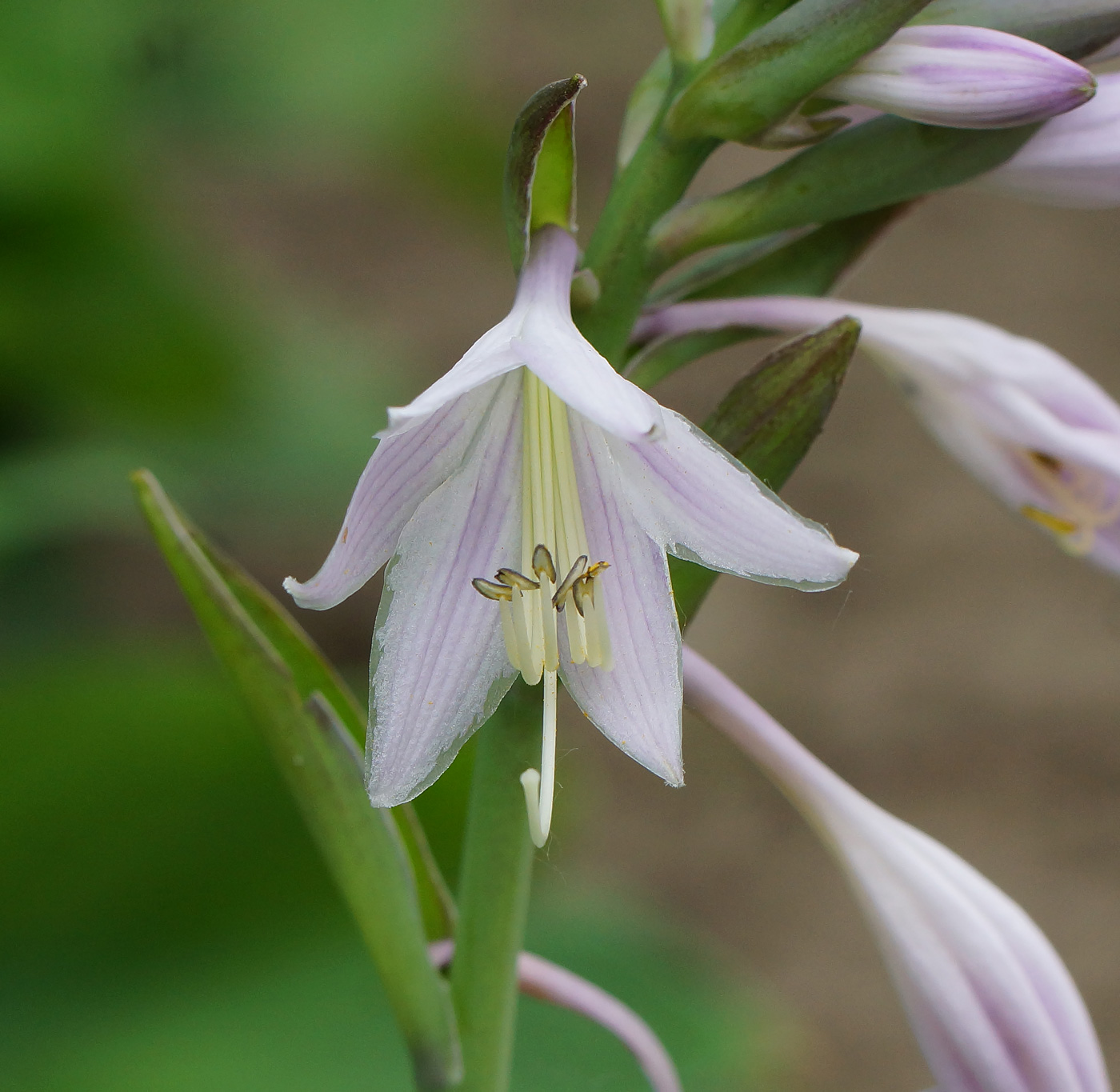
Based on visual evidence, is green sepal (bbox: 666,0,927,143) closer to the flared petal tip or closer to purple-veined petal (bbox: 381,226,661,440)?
purple-veined petal (bbox: 381,226,661,440)

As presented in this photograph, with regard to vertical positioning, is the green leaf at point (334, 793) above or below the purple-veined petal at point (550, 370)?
below

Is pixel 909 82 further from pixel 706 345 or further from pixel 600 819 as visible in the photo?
pixel 600 819

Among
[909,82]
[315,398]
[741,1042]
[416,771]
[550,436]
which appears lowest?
[741,1042]

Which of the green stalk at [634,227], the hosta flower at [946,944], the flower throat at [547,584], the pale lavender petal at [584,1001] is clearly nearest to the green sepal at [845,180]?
the green stalk at [634,227]

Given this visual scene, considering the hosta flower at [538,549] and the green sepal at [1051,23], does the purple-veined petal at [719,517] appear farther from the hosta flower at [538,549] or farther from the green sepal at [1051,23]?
the green sepal at [1051,23]

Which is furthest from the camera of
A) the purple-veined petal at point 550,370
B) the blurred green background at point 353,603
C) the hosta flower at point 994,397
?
the blurred green background at point 353,603

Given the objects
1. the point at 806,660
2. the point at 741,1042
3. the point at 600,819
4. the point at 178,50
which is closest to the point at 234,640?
the point at 741,1042

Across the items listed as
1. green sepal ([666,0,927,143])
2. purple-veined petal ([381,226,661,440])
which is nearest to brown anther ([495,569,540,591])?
purple-veined petal ([381,226,661,440])
